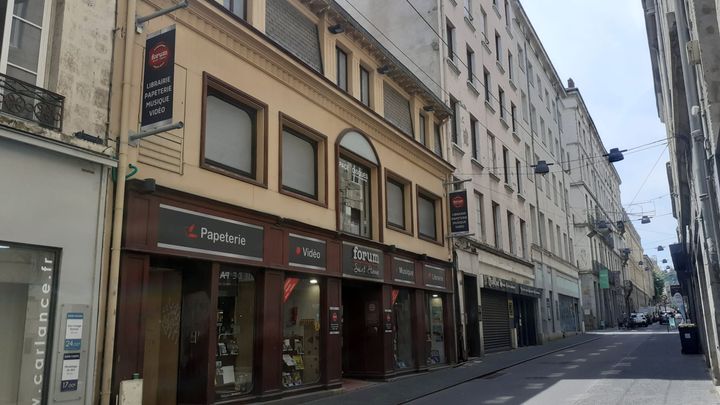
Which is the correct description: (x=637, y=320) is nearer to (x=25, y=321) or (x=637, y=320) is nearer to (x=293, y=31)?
(x=293, y=31)

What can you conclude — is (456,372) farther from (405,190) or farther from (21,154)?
(21,154)

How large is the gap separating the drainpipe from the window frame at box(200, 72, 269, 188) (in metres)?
1.82

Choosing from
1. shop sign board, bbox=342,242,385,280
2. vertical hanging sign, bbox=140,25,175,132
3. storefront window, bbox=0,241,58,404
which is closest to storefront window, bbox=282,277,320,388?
shop sign board, bbox=342,242,385,280

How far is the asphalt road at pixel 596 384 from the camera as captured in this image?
11.7 m

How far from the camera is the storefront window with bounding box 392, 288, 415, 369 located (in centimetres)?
1738

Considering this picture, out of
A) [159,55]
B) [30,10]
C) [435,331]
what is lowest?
[435,331]

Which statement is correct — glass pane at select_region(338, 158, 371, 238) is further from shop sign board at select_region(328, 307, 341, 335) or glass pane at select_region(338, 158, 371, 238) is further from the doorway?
the doorway

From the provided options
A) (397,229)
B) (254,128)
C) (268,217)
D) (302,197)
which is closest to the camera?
(268,217)

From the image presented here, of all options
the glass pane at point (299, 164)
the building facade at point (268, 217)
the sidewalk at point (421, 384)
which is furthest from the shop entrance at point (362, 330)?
the glass pane at point (299, 164)

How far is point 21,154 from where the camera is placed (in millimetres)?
7410

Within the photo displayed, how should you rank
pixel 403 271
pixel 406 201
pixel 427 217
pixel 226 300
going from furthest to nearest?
pixel 427 217
pixel 406 201
pixel 403 271
pixel 226 300

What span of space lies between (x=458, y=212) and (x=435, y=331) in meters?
4.49

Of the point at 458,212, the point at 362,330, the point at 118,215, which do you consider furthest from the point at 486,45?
the point at 118,215

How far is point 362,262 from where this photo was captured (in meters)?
15.5
